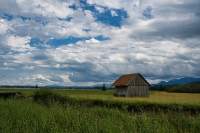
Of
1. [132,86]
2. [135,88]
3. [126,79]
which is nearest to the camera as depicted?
[132,86]

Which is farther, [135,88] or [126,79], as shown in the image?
[126,79]

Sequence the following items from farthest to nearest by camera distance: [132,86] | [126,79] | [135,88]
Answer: [126,79], [135,88], [132,86]

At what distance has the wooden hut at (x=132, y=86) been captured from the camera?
272ft

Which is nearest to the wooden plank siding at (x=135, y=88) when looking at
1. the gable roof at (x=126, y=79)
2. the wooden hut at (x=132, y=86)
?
the wooden hut at (x=132, y=86)

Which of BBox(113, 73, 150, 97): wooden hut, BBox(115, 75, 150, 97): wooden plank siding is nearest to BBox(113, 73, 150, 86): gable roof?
BBox(113, 73, 150, 97): wooden hut

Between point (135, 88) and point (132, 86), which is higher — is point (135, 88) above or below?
below

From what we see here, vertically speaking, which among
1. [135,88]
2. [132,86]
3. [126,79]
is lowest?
[135,88]

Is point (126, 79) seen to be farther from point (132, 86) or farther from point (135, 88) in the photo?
point (135, 88)

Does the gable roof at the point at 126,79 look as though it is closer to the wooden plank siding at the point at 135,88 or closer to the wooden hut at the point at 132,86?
the wooden hut at the point at 132,86

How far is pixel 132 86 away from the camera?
3278 inches

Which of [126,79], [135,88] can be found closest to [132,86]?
[135,88]

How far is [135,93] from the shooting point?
83.3 metres

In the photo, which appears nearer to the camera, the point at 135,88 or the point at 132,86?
the point at 132,86

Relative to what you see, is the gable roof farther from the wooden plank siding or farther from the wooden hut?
the wooden plank siding
